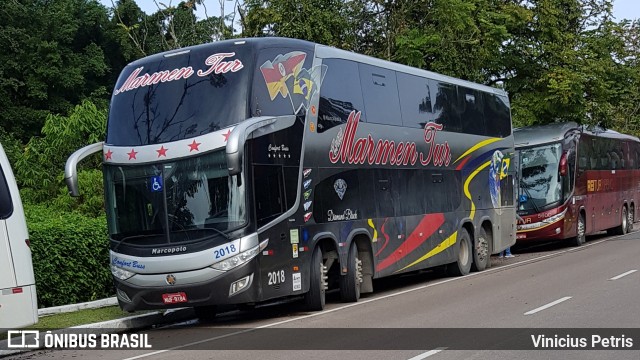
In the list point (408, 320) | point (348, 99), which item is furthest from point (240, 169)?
point (348, 99)

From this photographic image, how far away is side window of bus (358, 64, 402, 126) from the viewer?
1689 cm

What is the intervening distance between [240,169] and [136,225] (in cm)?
237

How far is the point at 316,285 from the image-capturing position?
578 inches

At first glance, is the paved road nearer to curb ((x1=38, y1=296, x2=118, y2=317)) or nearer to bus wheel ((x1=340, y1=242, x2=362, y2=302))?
bus wheel ((x1=340, y1=242, x2=362, y2=302))

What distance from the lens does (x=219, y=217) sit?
13062 millimetres

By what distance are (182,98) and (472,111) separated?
33.8ft

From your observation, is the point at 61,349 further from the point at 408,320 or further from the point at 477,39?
the point at 477,39

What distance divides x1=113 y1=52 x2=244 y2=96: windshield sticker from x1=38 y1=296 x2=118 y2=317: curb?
3.99 meters

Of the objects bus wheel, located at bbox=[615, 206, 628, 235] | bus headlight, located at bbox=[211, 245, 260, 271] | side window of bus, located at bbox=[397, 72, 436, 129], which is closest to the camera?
bus headlight, located at bbox=[211, 245, 260, 271]

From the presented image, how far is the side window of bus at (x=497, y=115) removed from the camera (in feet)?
75.0

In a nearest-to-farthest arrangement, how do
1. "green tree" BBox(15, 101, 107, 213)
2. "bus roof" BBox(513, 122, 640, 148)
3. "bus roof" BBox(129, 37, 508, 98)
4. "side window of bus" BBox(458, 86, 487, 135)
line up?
"bus roof" BBox(129, 37, 508, 98)
"side window of bus" BBox(458, 86, 487, 135)
"green tree" BBox(15, 101, 107, 213)
"bus roof" BBox(513, 122, 640, 148)

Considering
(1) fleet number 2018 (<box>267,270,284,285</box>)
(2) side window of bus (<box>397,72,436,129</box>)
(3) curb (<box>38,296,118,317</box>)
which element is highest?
(2) side window of bus (<box>397,72,436,129</box>)

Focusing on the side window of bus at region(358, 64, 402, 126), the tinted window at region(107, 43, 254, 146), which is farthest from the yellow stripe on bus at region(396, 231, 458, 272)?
the tinted window at region(107, 43, 254, 146)

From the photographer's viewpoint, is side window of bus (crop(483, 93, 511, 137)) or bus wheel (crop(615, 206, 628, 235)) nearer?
side window of bus (crop(483, 93, 511, 137))
